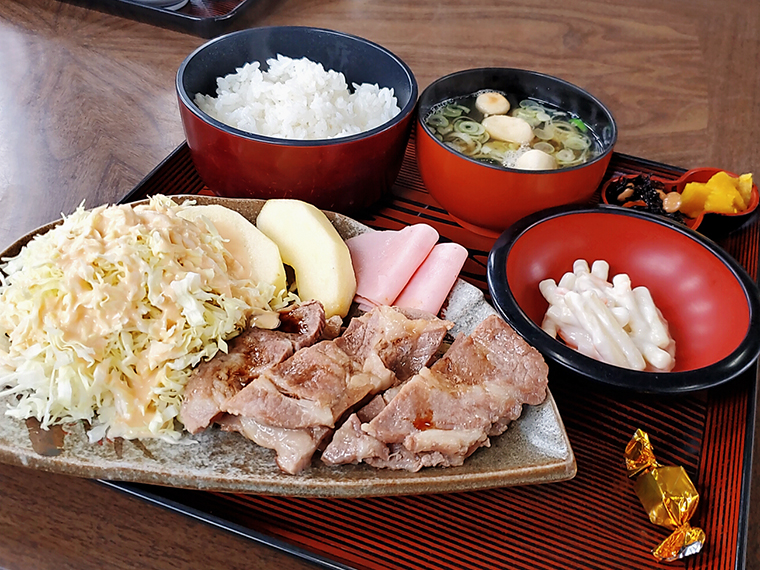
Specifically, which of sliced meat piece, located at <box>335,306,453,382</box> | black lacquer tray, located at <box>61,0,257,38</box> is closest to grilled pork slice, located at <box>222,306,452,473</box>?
sliced meat piece, located at <box>335,306,453,382</box>

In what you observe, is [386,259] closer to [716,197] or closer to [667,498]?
[667,498]

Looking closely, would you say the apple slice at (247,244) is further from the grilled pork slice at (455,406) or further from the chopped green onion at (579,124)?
the chopped green onion at (579,124)

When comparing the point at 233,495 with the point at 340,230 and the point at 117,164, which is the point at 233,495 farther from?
the point at 117,164

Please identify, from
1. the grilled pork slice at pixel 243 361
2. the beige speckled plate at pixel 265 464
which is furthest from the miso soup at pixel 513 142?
the beige speckled plate at pixel 265 464

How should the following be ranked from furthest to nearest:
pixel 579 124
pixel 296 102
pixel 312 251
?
pixel 579 124
pixel 296 102
pixel 312 251

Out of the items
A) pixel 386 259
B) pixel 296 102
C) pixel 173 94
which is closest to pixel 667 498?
pixel 386 259

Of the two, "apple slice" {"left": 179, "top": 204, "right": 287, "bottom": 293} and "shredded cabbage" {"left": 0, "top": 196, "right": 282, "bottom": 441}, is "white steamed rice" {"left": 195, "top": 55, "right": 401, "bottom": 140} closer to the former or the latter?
"apple slice" {"left": 179, "top": 204, "right": 287, "bottom": 293}
